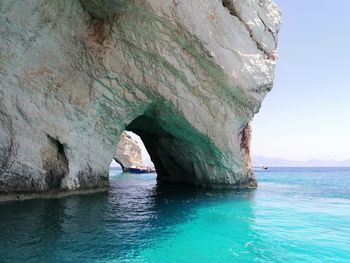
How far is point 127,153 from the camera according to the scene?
64875mm

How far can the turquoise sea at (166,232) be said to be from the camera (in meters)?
8.40

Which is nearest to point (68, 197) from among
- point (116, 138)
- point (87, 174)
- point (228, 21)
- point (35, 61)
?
point (87, 174)

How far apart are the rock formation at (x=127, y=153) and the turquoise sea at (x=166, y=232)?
46648mm

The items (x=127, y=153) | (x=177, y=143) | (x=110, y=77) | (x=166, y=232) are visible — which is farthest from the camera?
(x=127, y=153)

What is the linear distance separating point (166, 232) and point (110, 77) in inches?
382

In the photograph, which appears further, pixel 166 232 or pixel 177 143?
pixel 177 143

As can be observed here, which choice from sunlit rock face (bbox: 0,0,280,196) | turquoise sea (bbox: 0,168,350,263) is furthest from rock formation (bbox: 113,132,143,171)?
turquoise sea (bbox: 0,168,350,263)

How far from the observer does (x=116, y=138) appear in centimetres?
2002

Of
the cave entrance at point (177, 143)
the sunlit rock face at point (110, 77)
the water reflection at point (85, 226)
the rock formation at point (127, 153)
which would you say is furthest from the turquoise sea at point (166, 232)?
the rock formation at point (127, 153)

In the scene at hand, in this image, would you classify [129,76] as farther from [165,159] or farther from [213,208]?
[165,159]

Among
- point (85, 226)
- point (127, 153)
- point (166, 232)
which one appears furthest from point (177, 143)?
point (127, 153)

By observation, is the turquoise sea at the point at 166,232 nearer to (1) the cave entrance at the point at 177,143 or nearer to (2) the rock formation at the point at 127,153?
(1) the cave entrance at the point at 177,143

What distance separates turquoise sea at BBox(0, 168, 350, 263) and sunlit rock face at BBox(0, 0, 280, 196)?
2852 millimetres

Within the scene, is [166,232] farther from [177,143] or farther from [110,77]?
[177,143]
